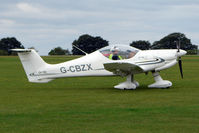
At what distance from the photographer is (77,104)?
1033cm

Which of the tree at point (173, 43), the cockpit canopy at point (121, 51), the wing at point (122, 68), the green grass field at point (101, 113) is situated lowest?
the green grass field at point (101, 113)

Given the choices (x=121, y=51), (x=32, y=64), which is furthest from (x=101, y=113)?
(x=32, y=64)

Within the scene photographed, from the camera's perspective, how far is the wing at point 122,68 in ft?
43.5

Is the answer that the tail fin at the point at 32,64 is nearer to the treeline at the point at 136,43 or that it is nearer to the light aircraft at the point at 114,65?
the light aircraft at the point at 114,65

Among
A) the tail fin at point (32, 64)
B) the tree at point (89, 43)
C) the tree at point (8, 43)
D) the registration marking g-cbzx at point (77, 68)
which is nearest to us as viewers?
the registration marking g-cbzx at point (77, 68)

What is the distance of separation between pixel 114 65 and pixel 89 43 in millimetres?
62334

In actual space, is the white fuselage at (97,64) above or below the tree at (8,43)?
→ below

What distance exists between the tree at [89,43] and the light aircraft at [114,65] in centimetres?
5699

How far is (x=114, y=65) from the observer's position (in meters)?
13.3

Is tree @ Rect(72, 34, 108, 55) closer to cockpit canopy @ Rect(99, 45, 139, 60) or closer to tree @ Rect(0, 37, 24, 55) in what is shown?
tree @ Rect(0, 37, 24, 55)

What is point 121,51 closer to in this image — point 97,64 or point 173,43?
point 97,64

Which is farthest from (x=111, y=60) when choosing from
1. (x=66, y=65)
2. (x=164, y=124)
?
(x=164, y=124)

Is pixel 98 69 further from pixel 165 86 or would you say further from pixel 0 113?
pixel 0 113

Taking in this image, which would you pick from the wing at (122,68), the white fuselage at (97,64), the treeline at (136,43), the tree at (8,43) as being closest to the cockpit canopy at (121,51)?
the white fuselage at (97,64)
